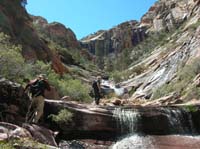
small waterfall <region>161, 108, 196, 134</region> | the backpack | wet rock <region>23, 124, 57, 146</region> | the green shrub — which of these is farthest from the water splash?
the green shrub

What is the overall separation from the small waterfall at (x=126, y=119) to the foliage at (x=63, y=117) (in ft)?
9.56

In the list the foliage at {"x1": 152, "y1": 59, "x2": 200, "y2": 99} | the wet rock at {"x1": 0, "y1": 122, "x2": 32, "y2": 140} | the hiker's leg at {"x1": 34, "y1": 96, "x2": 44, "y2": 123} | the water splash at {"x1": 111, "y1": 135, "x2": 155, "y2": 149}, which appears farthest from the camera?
the foliage at {"x1": 152, "y1": 59, "x2": 200, "y2": 99}

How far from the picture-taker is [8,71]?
18.6 meters

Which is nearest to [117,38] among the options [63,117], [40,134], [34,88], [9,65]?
[9,65]

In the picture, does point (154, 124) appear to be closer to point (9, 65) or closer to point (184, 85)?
point (9, 65)

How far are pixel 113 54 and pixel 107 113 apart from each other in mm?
120372

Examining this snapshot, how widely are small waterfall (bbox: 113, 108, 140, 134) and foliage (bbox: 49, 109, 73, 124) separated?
2913mm

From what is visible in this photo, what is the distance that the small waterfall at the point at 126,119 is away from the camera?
57.2ft

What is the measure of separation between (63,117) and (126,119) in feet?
14.0

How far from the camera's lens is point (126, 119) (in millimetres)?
18016

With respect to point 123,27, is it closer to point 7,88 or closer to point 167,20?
point 167,20

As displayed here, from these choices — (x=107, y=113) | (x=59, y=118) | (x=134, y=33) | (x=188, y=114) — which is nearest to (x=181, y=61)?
(x=188, y=114)

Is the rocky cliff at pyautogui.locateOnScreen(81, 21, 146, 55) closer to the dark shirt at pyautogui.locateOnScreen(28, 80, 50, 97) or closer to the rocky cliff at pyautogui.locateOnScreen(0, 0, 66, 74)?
the rocky cliff at pyautogui.locateOnScreen(0, 0, 66, 74)

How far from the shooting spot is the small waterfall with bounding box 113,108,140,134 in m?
17.4
